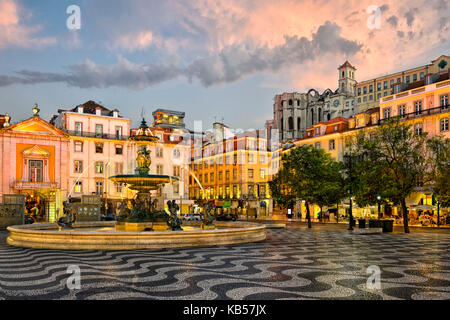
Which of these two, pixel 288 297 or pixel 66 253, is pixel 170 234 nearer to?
pixel 66 253

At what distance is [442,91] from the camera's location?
37.9m

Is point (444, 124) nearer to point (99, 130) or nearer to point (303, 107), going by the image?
point (99, 130)

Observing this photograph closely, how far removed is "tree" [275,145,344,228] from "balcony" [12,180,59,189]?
2639 centimetres

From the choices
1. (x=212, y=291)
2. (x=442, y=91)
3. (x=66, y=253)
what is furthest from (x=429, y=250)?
(x=442, y=91)

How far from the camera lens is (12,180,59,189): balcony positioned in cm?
4106

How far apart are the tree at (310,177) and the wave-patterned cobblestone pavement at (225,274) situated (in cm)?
1511

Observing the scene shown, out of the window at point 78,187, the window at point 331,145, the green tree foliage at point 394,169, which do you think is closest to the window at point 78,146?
the window at point 78,187

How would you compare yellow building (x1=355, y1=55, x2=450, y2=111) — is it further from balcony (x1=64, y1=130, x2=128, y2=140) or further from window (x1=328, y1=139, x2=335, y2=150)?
balcony (x1=64, y1=130, x2=128, y2=140)

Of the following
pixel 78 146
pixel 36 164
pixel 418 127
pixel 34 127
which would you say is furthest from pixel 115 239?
pixel 78 146

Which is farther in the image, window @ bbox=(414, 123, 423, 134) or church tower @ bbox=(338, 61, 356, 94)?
church tower @ bbox=(338, 61, 356, 94)

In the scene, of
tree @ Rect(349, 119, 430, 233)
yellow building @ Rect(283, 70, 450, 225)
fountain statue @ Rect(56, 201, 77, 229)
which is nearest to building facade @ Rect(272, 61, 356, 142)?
yellow building @ Rect(283, 70, 450, 225)

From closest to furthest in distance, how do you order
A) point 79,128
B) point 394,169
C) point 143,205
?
point 143,205 < point 394,169 < point 79,128

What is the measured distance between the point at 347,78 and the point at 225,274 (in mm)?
99293

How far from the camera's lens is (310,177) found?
96.7ft
